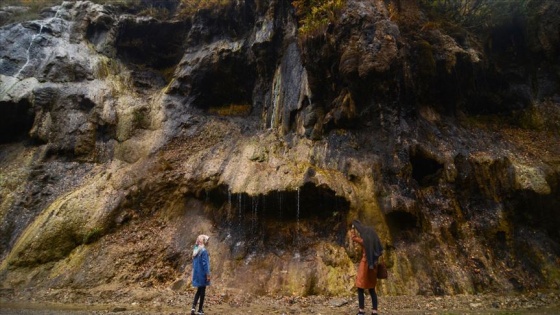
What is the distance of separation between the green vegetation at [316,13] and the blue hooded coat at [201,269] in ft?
29.9

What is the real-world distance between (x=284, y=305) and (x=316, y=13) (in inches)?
391

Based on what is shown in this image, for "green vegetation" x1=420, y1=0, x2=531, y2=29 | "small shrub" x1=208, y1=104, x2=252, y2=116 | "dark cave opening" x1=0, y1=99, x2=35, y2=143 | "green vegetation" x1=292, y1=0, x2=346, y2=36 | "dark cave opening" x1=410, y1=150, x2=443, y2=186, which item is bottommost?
"dark cave opening" x1=410, y1=150, x2=443, y2=186

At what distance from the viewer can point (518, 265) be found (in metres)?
9.64

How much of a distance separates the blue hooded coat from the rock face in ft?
8.84

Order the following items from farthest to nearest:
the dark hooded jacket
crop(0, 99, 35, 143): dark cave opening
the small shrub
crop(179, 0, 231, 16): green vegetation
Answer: crop(179, 0, 231, 16): green vegetation → the small shrub → crop(0, 99, 35, 143): dark cave opening → the dark hooded jacket

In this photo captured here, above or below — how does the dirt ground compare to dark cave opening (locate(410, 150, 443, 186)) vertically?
below

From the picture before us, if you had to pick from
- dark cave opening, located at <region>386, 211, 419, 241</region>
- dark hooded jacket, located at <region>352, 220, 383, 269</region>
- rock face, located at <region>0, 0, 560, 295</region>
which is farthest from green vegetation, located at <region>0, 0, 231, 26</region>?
dark hooded jacket, located at <region>352, 220, 383, 269</region>

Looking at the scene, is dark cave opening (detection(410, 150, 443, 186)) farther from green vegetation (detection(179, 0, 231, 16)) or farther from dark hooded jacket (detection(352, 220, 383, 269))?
green vegetation (detection(179, 0, 231, 16))

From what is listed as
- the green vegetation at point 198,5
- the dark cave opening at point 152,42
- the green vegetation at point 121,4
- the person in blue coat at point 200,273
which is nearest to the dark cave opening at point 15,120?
the dark cave opening at point 152,42

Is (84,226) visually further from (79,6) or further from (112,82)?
(79,6)

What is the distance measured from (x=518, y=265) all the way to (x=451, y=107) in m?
6.03

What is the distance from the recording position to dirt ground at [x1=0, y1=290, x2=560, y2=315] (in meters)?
7.95

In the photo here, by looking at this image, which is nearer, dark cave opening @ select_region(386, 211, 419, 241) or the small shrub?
dark cave opening @ select_region(386, 211, 419, 241)

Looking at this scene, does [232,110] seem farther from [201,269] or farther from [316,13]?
[201,269]
